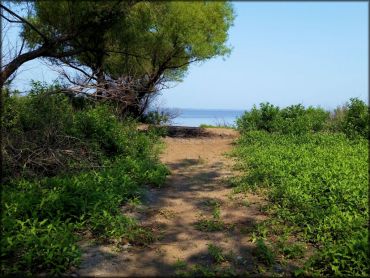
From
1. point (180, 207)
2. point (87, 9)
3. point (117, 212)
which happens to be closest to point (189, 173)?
point (180, 207)

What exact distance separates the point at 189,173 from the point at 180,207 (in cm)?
209

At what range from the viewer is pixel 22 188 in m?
5.85

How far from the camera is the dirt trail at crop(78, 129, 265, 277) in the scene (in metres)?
4.24

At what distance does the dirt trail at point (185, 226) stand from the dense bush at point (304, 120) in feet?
12.9

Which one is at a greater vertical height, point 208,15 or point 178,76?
point 208,15

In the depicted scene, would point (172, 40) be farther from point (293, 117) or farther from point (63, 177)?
point (63, 177)

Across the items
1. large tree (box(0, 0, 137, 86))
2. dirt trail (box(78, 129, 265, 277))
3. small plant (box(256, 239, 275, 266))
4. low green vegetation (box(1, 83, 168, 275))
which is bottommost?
small plant (box(256, 239, 275, 266))

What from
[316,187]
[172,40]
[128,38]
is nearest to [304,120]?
[172,40]

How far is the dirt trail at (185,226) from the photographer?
424 centimetres

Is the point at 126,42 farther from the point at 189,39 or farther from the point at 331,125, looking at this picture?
the point at 331,125

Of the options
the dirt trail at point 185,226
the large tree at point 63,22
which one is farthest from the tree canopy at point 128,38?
the dirt trail at point 185,226

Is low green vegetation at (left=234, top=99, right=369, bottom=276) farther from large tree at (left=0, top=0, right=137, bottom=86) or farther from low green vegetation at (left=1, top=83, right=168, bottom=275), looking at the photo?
large tree at (left=0, top=0, right=137, bottom=86)

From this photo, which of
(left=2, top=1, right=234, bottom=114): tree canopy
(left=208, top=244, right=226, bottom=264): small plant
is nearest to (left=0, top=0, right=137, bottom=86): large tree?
(left=2, top=1, right=234, bottom=114): tree canopy

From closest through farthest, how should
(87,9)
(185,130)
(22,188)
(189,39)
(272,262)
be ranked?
(272,262) < (22,188) < (87,9) < (189,39) < (185,130)
